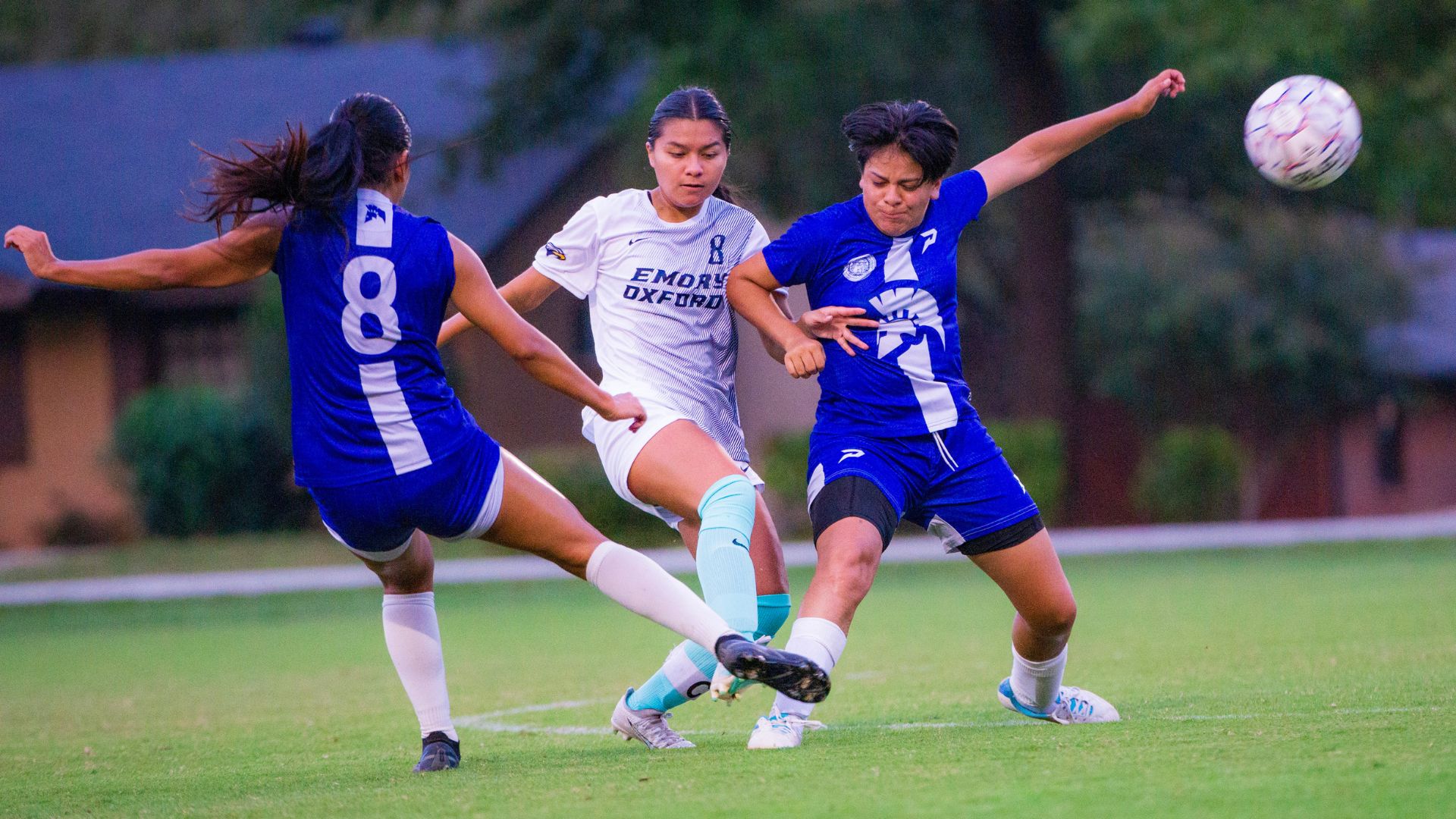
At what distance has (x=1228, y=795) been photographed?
164 inches

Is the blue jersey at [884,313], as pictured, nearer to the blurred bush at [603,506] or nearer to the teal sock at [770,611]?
the teal sock at [770,611]

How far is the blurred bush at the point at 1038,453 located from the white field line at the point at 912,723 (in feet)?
54.2

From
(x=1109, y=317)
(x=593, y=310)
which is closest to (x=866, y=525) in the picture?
(x=593, y=310)

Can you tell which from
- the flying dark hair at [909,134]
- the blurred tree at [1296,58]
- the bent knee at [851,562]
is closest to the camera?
the bent knee at [851,562]

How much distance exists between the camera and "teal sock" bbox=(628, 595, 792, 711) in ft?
19.0

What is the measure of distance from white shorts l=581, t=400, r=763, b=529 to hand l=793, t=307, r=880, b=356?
21.7 inches

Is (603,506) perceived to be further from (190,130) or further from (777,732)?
(777,732)

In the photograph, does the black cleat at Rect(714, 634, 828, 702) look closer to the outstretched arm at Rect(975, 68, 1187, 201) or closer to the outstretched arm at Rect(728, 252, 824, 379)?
the outstretched arm at Rect(728, 252, 824, 379)

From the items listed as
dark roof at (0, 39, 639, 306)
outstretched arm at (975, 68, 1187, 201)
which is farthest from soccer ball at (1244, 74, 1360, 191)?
dark roof at (0, 39, 639, 306)

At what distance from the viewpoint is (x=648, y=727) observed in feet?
19.6

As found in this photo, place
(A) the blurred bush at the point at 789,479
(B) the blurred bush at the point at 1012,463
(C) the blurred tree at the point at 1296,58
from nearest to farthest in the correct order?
1. (C) the blurred tree at the point at 1296,58
2. (A) the blurred bush at the point at 789,479
3. (B) the blurred bush at the point at 1012,463

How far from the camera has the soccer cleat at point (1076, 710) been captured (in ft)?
19.7

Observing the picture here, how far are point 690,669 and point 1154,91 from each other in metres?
2.75

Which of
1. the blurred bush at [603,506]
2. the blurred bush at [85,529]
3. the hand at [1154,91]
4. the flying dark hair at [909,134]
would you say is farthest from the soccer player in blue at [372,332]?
the blurred bush at [85,529]
